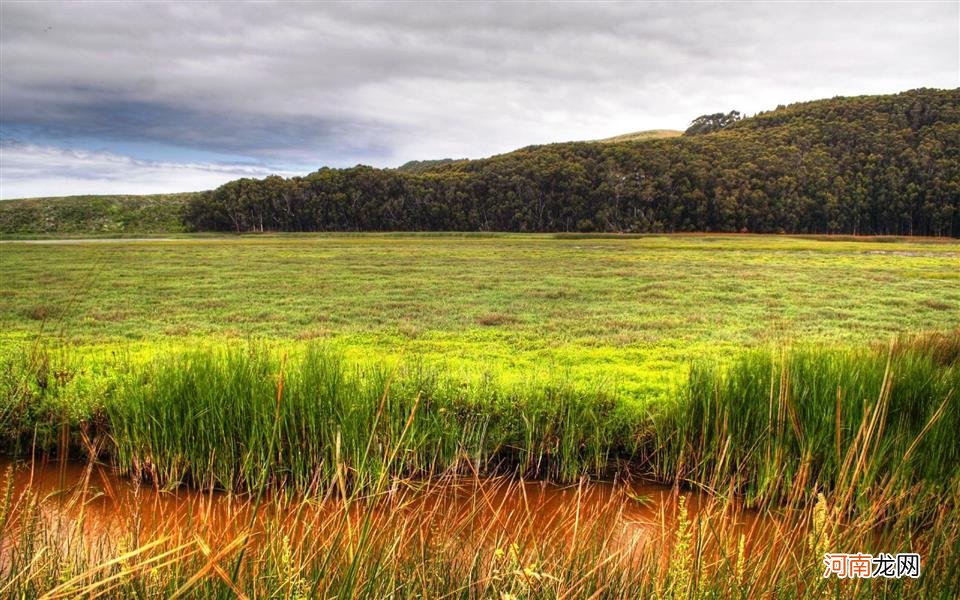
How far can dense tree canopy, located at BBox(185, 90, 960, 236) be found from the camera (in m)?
84.6

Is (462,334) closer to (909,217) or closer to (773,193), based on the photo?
(773,193)

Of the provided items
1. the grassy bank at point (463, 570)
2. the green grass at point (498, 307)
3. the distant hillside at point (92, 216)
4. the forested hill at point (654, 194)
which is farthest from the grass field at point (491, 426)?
the distant hillside at point (92, 216)

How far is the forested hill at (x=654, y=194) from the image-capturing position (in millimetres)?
84562

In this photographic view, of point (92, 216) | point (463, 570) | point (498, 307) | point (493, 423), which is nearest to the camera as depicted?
point (463, 570)

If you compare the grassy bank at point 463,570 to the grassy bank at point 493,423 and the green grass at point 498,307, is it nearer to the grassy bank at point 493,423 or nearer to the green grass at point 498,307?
the grassy bank at point 493,423

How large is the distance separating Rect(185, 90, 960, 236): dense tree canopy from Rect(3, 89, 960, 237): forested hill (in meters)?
0.16

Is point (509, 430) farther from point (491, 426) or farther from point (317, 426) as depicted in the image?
point (317, 426)

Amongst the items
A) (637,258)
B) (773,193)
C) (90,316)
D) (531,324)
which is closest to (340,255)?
(637,258)

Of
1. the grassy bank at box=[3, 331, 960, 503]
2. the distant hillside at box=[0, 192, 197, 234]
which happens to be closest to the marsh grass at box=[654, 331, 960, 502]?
the grassy bank at box=[3, 331, 960, 503]

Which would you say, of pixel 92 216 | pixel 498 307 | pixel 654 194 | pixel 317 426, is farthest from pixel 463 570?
pixel 92 216

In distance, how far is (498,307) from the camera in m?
19.3

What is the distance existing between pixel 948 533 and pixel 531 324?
1301cm

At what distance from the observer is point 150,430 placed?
6.75 m

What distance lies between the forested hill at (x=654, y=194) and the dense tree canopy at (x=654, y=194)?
162 millimetres
